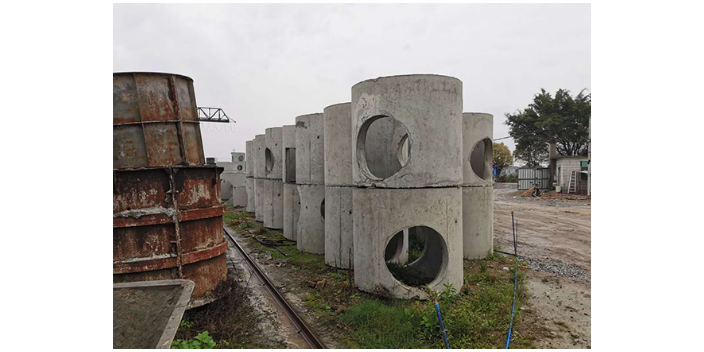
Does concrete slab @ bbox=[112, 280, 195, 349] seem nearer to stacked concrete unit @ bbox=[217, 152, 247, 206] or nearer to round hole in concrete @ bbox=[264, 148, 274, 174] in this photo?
round hole in concrete @ bbox=[264, 148, 274, 174]

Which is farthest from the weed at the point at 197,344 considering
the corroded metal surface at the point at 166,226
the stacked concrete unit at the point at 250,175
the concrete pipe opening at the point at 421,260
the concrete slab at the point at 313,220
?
the stacked concrete unit at the point at 250,175

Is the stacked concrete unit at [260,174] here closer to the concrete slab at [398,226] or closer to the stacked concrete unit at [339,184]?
the stacked concrete unit at [339,184]

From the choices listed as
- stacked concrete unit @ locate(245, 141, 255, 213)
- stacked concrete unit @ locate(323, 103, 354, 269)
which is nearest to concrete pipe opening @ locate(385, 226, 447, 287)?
stacked concrete unit @ locate(323, 103, 354, 269)

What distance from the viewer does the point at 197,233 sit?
5922 millimetres

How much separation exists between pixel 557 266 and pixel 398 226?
17.2ft

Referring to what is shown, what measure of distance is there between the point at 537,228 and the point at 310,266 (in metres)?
10.4

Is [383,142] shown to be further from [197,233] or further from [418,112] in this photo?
[197,233]

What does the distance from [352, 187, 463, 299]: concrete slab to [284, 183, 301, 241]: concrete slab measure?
5458 mm

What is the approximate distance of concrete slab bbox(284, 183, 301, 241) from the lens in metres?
12.5

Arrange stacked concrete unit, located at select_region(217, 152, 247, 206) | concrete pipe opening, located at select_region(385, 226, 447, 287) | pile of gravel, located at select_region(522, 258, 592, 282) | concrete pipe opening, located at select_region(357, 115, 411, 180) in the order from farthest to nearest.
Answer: stacked concrete unit, located at select_region(217, 152, 247, 206) < concrete pipe opening, located at select_region(357, 115, 411, 180) < pile of gravel, located at select_region(522, 258, 592, 282) < concrete pipe opening, located at select_region(385, 226, 447, 287)

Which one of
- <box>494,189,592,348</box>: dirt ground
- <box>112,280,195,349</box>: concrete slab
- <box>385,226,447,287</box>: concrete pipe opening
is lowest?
<box>494,189,592,348</box>: dirt ground

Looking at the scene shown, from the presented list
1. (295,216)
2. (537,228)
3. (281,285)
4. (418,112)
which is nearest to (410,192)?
(418,112)

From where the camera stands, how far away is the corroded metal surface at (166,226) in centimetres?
531

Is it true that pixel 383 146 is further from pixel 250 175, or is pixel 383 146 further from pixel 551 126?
pixel 551 126
